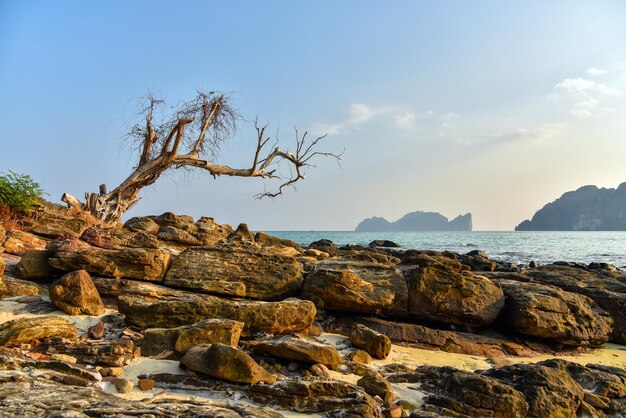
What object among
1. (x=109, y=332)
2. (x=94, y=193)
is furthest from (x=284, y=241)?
(x=109, y=332)

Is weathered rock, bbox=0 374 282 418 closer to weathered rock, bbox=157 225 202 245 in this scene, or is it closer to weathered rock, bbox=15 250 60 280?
weathered rock, bbox=15 250 60 280

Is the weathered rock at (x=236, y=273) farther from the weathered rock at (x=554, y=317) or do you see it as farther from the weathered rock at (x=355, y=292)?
the weathered rock at (x=554, y=317)

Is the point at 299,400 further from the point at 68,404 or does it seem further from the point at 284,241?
the point at 284,241

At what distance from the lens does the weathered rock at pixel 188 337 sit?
5953 mm

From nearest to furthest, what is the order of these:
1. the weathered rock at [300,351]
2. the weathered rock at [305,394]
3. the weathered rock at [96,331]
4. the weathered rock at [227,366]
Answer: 1. the weathered rock at [305,394]
2. the weathered rock at [227,366]
3. the weathered rock at [300,351]
4. the weathered rock at [96,331]

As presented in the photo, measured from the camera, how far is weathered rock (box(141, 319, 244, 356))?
234 inches

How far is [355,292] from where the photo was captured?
8.91 m

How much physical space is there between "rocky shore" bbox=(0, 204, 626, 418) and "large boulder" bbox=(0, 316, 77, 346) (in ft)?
0.07

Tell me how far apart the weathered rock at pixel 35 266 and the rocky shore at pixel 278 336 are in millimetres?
28

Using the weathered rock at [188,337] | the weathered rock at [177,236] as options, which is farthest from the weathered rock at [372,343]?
the weathered rock at [177,236]

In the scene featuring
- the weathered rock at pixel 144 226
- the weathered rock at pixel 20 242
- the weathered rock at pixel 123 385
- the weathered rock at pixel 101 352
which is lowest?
the weathered rock at pixel 123 385

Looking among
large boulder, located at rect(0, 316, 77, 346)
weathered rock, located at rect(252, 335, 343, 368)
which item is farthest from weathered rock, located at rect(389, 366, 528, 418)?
large boulder, located at rect(0, 316, 77, 346)

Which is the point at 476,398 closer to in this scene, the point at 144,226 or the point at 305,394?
the point at 305,394

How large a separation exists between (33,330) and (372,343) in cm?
547
